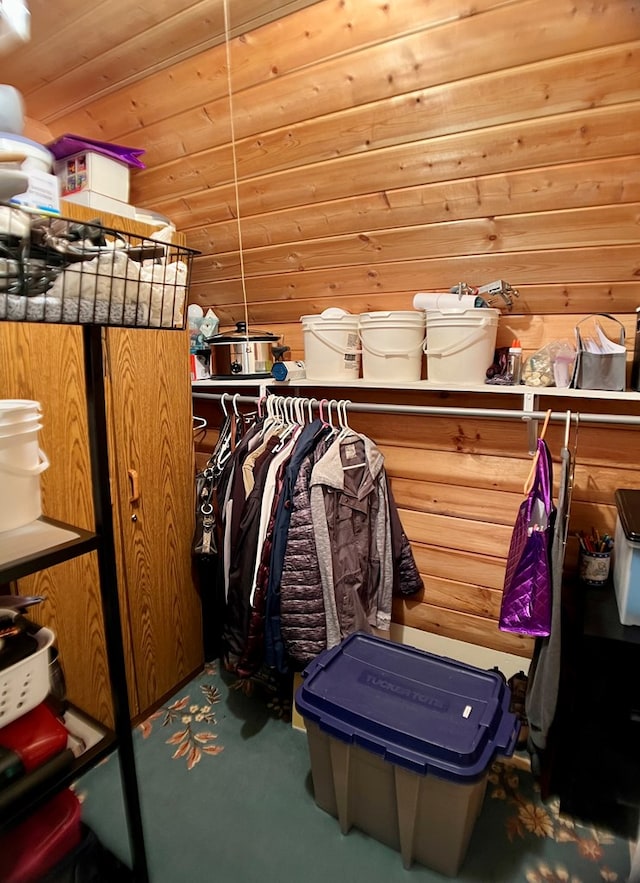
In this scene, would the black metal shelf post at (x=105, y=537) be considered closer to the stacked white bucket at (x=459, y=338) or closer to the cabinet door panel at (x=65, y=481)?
the cabinet door panel at (x=65, y=481)

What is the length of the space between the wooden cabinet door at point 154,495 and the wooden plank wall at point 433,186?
0.62m

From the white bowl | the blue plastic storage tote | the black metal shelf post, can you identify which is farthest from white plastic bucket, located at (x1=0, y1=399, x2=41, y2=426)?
the blue plastic storage tote

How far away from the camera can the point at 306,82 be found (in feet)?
5.00

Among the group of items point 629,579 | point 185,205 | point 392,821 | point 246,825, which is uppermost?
point 185,205

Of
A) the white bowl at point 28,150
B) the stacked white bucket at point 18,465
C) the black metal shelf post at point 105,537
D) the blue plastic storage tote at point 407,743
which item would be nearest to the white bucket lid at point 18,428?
the stacked white bucket at point 18,465

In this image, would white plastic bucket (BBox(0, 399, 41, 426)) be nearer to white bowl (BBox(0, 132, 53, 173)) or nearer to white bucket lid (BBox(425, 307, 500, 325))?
white bowl (BBox(0, 132, 53, 173))

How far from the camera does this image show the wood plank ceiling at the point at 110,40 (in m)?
1.42

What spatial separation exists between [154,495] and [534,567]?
135 cm

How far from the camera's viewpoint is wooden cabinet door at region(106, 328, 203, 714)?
1740 millimetres

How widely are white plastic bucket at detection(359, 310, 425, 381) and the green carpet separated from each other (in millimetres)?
1432

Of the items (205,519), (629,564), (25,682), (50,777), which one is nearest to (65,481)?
(205,519)

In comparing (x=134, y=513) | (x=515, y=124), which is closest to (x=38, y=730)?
(x=134, y=513)

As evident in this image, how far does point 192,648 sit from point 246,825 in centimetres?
75

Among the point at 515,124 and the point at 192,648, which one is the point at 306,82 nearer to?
the point at 515,124
